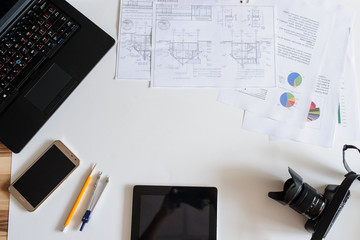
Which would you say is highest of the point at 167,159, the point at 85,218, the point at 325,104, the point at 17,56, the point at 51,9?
the point at 51,9

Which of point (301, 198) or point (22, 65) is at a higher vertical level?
point (22, 65)

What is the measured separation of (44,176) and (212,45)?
477 millimetres

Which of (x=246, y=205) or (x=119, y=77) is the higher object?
(x=119, y=77)

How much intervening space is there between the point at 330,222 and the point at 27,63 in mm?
699

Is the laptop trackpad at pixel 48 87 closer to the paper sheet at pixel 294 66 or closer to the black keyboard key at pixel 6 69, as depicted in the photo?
the black keyboard key at pixel 6 69

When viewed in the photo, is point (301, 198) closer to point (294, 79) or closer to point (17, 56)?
point (294, 79)

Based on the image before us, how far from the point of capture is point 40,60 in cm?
71

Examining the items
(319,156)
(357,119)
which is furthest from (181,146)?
(357,119)

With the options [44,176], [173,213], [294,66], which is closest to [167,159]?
[173,213]

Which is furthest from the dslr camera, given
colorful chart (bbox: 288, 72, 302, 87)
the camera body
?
colorful chart (bbox: 288, 72, 302, 87)

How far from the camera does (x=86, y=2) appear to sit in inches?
30.3

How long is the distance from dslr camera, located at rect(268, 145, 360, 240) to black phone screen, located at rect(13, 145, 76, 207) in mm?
442

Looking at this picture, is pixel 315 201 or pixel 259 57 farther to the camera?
pixel 259 57

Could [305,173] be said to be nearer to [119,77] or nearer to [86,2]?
[119,77]
